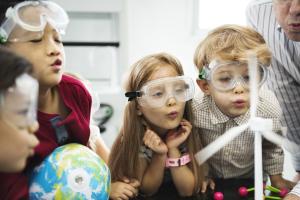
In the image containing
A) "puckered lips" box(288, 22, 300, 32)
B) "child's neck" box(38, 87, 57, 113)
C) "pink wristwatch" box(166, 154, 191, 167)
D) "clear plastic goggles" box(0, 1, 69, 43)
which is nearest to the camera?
"clear plastic goggles" box(0, 1, 69, 43)

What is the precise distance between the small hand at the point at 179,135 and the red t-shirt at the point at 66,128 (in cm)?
30

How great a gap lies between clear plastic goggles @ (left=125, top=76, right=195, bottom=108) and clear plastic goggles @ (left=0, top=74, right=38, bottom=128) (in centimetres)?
45

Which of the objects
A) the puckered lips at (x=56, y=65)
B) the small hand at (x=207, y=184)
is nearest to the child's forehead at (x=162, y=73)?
the puckered lips at (x=56, y=65)

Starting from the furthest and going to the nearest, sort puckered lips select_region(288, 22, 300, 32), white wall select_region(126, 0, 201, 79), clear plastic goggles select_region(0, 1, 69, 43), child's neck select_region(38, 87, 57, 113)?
1. white wall select_region(126, 0, 201, 79)
2. puckered lips select_region(288, 22, 300, 32)
3. child's neck select_region(38, 87, 57, 113)
4. clear plastic goggles select_region(0, 1, 69, 43)

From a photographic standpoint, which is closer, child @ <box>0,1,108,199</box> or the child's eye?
child @ <box>0,1,108,199</box>

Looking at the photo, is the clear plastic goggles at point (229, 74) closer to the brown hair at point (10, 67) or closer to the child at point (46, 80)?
the child at point (46, 80)

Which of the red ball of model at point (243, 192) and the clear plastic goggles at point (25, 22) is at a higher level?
the clear plastic goggles at point (25, 22)

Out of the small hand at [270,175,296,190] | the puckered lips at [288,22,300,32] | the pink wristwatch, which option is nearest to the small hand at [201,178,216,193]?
the pink wristwatch

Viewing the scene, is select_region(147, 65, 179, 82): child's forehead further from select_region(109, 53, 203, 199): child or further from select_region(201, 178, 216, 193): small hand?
select_region(201, 178, 216, 193): small hand

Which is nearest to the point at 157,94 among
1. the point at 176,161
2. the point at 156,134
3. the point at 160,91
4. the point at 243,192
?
the point at 160,91

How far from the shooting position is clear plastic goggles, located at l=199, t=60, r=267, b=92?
1.23 meters

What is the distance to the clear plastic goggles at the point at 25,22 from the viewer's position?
1.00m

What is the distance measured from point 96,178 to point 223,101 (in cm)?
53

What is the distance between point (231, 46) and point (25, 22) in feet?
2.20
